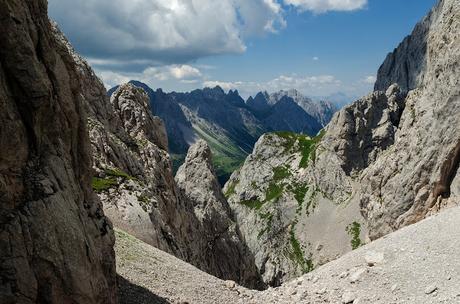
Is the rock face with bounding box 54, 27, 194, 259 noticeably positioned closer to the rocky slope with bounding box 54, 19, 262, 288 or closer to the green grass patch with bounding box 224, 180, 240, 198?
the rocky slope with bounding box 54, 19, 262, 288

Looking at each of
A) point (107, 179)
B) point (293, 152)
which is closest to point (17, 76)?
point (107, 179)

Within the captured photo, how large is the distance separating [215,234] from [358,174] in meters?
75.4

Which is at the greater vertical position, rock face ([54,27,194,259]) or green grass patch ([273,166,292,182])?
rock face ([54,27,194,259])

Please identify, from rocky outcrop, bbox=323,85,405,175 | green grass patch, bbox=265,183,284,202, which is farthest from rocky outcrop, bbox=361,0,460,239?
green grass patch, bbox=265,183,284,202

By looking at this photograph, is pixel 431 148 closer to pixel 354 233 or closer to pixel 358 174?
pixel 354 233

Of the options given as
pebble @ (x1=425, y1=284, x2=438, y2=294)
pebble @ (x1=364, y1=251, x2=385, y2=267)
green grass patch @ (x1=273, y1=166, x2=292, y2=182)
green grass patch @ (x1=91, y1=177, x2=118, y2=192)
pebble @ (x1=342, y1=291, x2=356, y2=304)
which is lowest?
pebble @ (x1=342, y1=291, x2=356, y2=304)

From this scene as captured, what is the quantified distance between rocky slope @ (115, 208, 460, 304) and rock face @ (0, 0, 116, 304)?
A: 7662 mm

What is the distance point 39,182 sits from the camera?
67.8ft

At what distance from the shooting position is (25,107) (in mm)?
20828

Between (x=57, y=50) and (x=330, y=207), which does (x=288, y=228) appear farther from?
(x=57, y=50)

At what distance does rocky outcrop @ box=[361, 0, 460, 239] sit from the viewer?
175ft

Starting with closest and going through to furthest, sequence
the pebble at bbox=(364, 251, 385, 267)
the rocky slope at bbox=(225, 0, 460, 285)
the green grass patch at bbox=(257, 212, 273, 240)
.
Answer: the pebble at bbox=(364, 251, 385, 267) → the rocky slope at bbox=(225, 0, 460, 285) → the green grass patch at bbox=(257, 212, 273, 240)

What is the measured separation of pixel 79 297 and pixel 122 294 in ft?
26.1

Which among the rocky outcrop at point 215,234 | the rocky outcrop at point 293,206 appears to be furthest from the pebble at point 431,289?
the rocky outcrop at point 293,206
